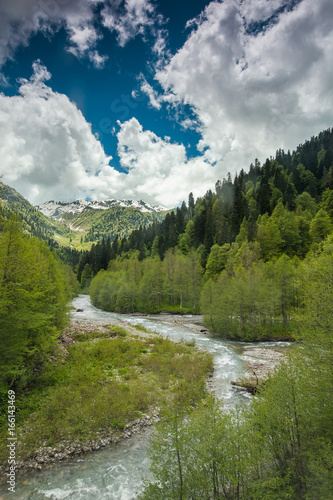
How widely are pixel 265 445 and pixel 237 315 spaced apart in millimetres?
35842

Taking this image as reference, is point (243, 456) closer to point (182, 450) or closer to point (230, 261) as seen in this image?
point (182, 450)

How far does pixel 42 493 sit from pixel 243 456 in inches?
397

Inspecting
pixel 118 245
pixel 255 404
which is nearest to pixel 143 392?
pixel 255 404

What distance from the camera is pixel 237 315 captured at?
44938 millimetres

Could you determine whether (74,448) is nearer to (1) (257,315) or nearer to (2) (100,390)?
(2) (100,390)

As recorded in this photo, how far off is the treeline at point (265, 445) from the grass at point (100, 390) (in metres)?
7.34

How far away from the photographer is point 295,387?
1011cm

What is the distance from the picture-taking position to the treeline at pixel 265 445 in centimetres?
818

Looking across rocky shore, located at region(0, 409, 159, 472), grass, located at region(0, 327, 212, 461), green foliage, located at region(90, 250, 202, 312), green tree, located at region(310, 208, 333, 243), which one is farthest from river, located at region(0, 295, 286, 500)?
green tree, located at region(310, 208, 333, 243)

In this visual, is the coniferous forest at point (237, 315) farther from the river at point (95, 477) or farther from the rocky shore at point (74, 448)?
the rocky shore at point (74, 448)

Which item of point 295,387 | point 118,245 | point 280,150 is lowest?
point 295,387

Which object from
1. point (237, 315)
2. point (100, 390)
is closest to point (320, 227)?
point (237, 315)

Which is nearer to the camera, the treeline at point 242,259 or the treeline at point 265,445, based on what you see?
the treeline at point 265,445

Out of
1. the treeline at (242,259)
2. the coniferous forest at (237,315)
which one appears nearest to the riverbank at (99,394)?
the coniferous forest at (237,315)
